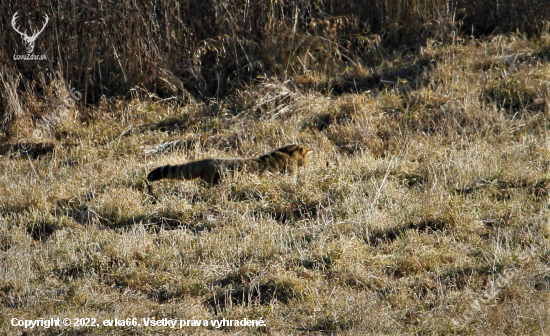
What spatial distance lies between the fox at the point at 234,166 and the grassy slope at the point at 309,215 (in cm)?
21

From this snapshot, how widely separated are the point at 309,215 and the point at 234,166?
152 centimetres

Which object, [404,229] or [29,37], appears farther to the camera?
[29,37]

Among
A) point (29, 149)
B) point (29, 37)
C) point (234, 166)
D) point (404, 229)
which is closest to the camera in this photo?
point (404, 229)

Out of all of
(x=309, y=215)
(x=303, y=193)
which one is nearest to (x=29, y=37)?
(x=303, y=193)

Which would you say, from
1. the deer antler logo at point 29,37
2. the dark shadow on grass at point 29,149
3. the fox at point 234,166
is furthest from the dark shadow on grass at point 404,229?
the deer antler logo at point 29,37

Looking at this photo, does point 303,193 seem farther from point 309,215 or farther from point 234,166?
point 234,166

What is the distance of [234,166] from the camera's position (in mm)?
8031

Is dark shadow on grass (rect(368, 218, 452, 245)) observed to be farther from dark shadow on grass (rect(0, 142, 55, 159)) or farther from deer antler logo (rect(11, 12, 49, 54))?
deer antler logo (rect(11, 12, 49, 54))

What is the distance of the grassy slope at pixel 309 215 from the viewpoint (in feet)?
17.4

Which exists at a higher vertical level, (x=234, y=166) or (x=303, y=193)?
(x=234, y=166)

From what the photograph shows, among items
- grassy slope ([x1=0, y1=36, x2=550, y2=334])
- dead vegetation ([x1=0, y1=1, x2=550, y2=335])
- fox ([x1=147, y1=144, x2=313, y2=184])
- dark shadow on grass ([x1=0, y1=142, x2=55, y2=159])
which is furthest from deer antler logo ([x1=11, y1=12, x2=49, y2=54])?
fox ([x1=147, y1=144, x2=313, y2=184])

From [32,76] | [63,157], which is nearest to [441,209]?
[63,157]

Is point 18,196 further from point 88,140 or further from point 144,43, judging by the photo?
point 144,43

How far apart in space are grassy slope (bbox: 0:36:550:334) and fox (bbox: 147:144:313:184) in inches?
8.5
